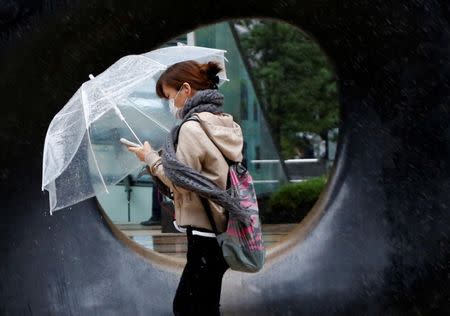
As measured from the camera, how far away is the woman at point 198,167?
12.2 feet

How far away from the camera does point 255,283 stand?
5082mm

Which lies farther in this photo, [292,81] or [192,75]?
[292,81]

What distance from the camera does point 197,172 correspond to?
3.71 m

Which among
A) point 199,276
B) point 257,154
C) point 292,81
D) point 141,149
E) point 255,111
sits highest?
point 292,81

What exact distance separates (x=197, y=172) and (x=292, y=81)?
12.4 m

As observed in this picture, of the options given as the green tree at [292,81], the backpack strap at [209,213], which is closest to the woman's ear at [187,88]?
the backpack strap at [209,213]

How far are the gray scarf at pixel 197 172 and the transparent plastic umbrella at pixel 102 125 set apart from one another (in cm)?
25

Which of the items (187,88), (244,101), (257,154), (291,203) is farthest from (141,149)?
(257,154)

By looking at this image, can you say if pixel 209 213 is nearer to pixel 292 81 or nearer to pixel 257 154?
pixel 257 154

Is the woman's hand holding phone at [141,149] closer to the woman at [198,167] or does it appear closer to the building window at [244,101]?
the woman at [198,167]

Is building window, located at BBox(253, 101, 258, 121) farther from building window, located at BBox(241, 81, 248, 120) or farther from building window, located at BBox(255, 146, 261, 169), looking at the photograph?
building window, located at BBox(255, 146, 261, 169)

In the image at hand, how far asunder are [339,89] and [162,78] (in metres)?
1.52

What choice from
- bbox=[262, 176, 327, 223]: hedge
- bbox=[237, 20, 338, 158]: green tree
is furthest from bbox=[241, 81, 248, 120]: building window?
bbox=[237, 20, 338, 158]: green tree

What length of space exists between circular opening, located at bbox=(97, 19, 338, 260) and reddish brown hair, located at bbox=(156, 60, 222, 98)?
64cm
